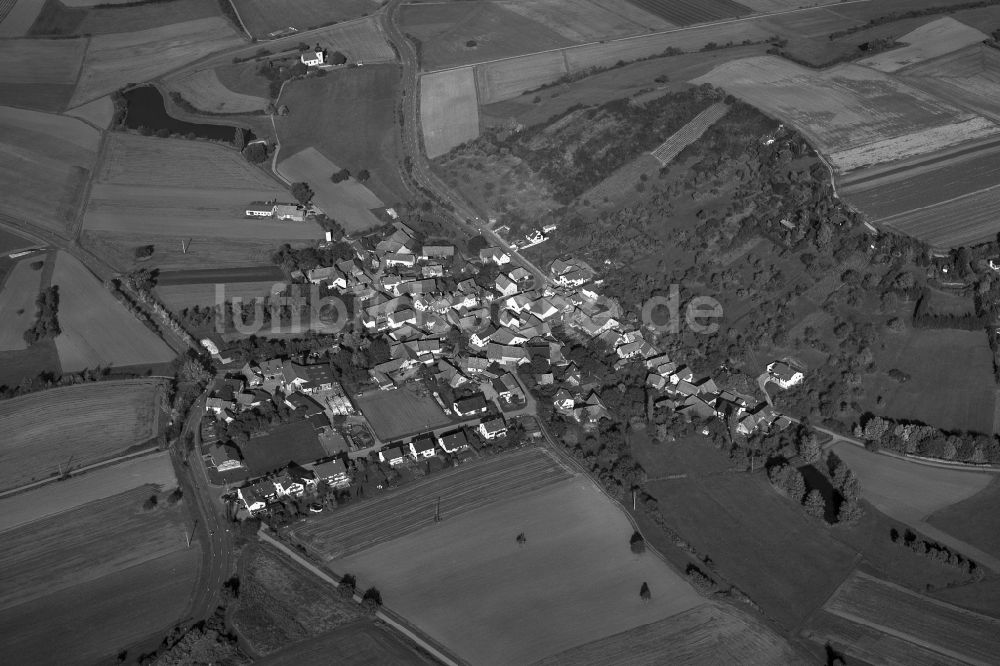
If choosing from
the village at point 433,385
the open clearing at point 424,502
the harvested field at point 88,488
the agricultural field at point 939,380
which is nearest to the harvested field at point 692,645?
the open clearing at point 424,502

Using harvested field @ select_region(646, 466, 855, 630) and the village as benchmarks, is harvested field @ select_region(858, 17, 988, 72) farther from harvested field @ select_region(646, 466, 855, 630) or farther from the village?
harvested field @ select_region(646, 466, 855, 630)

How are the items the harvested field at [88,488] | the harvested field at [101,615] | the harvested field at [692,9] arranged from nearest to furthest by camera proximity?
the harvested field at [101,615]
the harvested field at [88,488]
the harvested field at [692,9]

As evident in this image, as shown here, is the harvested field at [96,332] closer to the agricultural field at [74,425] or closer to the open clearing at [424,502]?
the agricultural field at [74,425]

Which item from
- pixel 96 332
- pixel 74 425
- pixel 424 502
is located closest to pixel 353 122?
pixel 96 332

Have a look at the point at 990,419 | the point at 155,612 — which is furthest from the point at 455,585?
the point at 990,419

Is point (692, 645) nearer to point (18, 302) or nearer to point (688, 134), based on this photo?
point (688, 134)

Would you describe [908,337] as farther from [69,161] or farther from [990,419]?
[69,161]
